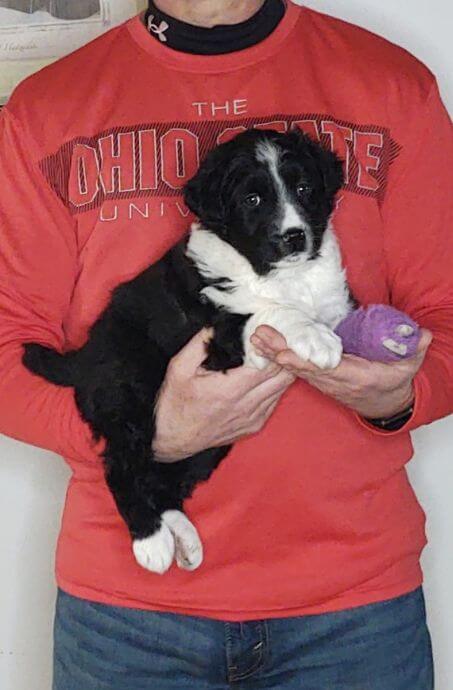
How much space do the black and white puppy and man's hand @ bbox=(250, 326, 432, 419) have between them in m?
0.08

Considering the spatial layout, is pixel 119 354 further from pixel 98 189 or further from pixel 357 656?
pixel 357 656

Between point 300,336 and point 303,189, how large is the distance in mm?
265

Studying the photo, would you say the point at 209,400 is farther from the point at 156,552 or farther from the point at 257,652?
the point at 257,652

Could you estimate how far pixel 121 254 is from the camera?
177 centimetres

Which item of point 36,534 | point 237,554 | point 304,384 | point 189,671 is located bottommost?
point 36,534

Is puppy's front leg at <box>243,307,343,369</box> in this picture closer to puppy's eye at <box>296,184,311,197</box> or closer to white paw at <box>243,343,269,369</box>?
white paw at <box>243,343,269,369</box>

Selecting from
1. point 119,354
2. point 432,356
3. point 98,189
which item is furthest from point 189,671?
point 98,189

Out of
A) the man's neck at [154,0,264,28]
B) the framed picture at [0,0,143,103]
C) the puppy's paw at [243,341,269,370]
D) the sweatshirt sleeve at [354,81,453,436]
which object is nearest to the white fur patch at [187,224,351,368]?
the puppy's paw at [243,341,269,370]

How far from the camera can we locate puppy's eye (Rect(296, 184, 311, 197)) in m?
1.70

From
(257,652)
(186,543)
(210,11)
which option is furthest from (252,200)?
(257,652)

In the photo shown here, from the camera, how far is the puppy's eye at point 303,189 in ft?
5.56

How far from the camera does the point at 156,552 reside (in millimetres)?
1684

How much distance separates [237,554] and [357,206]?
0.57m

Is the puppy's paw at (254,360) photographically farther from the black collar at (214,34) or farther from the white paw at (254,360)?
the black collar at (214,34)
